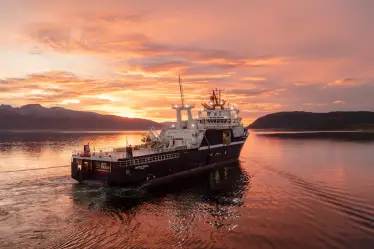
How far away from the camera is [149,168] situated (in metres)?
37.6

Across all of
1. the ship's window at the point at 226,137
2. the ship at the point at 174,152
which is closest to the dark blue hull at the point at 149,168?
the ship at the point at 174,152

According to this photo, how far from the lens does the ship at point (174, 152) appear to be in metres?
35.1

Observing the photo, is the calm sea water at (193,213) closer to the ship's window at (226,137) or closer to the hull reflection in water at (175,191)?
the hull reflection in water at (175,191)

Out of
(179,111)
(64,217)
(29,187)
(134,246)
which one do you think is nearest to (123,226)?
(134,246)

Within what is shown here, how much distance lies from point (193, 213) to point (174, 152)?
1631 centimetres

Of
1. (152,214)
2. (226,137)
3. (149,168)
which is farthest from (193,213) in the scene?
(226,137)

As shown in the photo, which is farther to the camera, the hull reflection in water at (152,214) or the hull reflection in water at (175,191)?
the hull reflection in water at (175,191)

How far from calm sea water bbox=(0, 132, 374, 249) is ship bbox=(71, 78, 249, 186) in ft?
7.06

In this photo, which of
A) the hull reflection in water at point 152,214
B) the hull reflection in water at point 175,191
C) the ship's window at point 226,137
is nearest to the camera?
the hull reflection in water at point 152,214

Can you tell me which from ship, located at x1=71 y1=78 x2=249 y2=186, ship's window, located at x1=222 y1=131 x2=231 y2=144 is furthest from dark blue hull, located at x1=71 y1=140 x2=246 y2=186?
ship's window, located at x1=222 y1=131 x2=231 y2=144

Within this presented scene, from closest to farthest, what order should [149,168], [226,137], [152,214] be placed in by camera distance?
[152,214] < [149,168] < [226,137]

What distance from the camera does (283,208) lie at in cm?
2794

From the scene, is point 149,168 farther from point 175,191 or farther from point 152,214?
point 152,214

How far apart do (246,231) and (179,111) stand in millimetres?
36251
